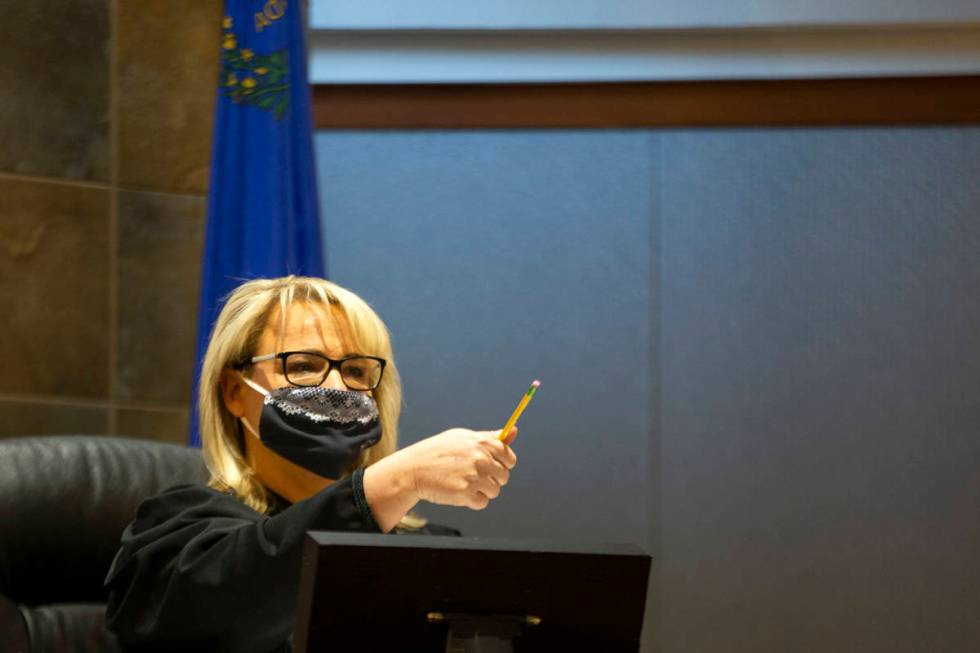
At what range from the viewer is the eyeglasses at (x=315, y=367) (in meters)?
2.08

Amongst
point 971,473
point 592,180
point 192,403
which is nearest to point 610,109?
point 592,180

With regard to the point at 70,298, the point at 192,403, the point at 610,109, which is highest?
the point at 610,109

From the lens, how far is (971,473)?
13.7ft

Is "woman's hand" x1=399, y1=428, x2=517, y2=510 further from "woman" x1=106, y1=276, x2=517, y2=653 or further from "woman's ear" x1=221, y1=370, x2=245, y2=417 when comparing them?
"woman's ear" x1=221, y1=370, x2=245, y2=417

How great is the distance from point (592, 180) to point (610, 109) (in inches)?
9.3

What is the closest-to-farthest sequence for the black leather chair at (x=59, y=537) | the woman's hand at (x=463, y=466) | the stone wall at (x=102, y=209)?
the woman's hand at (x=463, y=466) → the black leather chair at (x=59, y=537) → the stone wall at (x=102, y=209)

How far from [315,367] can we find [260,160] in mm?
1192

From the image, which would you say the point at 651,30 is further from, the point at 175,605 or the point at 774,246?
the point at 175,605

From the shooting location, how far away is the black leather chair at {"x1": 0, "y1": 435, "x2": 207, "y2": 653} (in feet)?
6.58

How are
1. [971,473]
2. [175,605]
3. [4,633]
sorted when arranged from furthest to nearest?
[971,473] → [4,633] → [175,605]

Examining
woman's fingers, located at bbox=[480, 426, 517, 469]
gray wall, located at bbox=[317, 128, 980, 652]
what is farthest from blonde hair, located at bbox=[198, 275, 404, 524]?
gray wall, located at bbox=[317, 128, 980, 652]

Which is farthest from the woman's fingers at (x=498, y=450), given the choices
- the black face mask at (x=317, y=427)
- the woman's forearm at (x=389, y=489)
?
the black face mask at (x=317, y=427)

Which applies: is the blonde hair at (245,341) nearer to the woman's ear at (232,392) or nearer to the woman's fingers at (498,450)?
the woman's ear at (232,392)

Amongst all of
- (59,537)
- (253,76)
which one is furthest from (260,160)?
(59,537)
